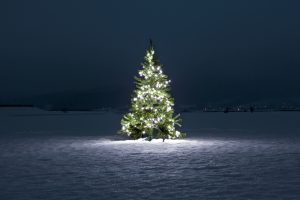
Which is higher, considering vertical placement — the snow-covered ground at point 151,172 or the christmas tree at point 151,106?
the christmas tree at point 151,106

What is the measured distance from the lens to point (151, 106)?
97.8 ft

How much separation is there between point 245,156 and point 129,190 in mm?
8626

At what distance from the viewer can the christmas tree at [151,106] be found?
29594mm

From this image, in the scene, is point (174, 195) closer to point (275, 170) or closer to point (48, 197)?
point (48, 197)

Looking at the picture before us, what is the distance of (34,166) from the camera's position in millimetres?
→ 17188

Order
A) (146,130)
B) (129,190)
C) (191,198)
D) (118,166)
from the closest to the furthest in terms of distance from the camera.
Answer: (191,198) → (129,190) → (118,166) → (146,130)

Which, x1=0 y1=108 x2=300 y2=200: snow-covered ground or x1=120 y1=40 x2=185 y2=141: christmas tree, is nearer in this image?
x1=0 y1=108 x2=300 y2=200: snow-covered ground

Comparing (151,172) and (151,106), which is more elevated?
(151,106)

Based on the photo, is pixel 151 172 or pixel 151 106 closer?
pixel 151 172

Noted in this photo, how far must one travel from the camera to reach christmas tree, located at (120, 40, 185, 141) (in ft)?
97.1

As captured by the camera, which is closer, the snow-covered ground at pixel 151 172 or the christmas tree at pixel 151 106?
the snow-covered ground at pixel 151 172

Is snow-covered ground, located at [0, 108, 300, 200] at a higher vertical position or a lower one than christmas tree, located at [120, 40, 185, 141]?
lower

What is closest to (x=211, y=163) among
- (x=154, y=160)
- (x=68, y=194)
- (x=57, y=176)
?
(x=154, y=160)

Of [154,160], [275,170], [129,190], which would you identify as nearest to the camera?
[129,190]
